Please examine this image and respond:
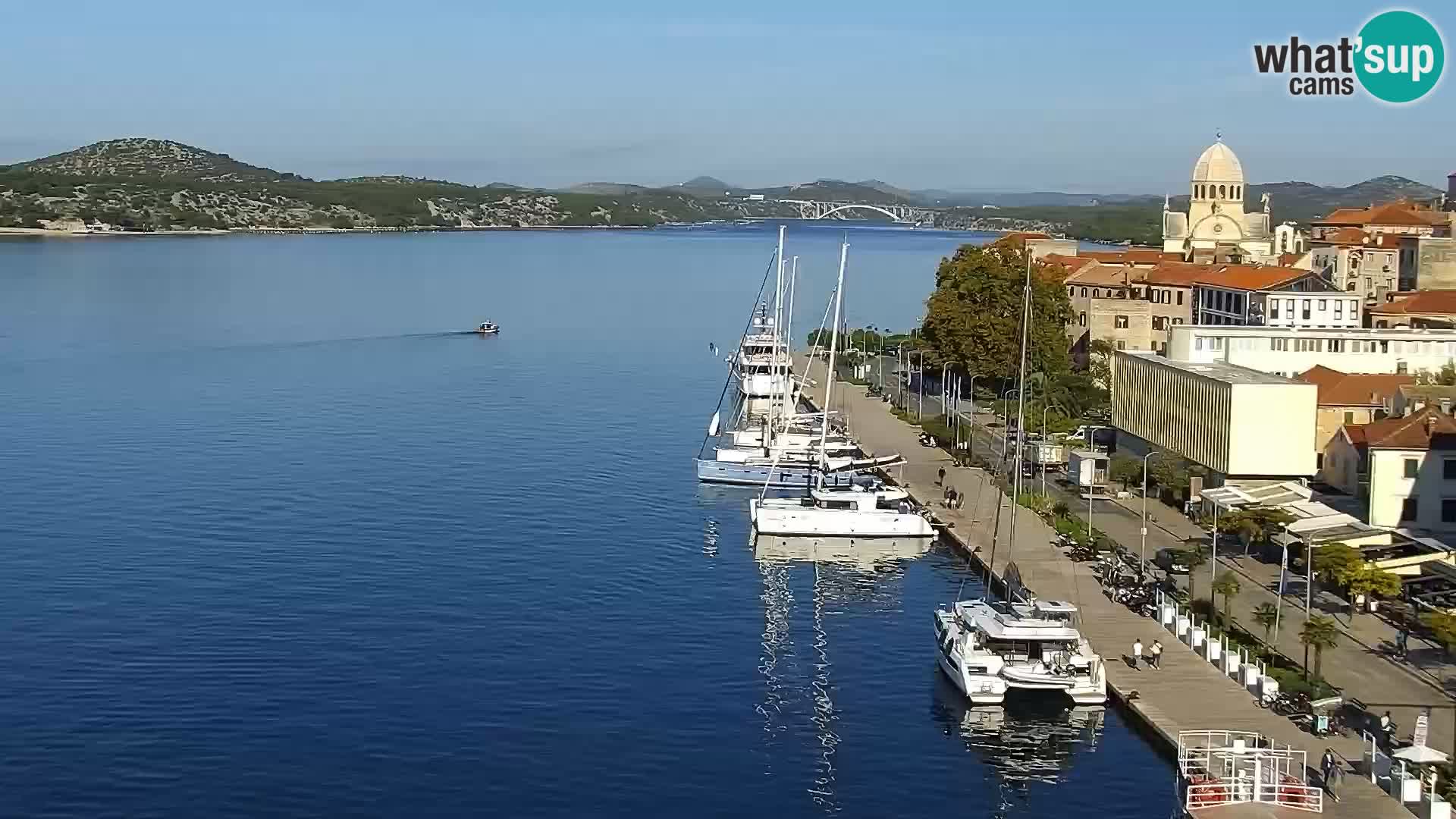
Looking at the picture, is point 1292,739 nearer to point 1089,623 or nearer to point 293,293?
point 1089,623

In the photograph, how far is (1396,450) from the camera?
3494 cm

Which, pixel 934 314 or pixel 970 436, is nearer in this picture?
pixel 970 436

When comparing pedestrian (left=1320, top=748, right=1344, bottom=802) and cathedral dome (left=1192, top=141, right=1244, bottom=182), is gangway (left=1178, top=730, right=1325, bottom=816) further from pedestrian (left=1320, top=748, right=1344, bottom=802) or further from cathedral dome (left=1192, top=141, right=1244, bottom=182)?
cathedral dome (left=1192, top=141, right=1244, bottom=182)

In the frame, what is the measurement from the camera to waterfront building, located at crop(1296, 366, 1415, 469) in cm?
Result: 4316

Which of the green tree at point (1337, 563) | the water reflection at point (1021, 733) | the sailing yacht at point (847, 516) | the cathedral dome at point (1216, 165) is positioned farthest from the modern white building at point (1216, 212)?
the water reflection at point (1021, 733)

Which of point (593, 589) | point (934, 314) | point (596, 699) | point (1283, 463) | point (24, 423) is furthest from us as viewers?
point (934, 314)

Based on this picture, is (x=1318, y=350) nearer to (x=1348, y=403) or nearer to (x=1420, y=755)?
(x=1348, y=403)

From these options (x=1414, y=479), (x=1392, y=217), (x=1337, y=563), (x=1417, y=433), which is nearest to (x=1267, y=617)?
(x=1337, y=563)

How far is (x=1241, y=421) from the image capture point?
131ft

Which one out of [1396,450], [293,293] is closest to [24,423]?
[1396,450]

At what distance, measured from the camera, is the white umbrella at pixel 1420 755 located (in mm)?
21594

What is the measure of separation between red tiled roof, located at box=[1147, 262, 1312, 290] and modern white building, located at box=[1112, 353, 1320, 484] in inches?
589

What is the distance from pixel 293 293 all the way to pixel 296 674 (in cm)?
9723

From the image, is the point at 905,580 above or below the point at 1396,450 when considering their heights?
below
